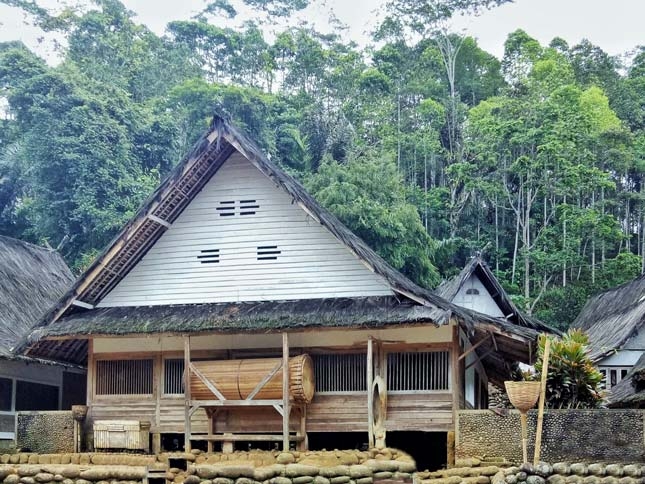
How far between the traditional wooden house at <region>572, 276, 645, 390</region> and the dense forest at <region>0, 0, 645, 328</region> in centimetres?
670

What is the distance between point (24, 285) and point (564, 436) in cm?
1468

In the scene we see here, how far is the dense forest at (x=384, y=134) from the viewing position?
1422 inches

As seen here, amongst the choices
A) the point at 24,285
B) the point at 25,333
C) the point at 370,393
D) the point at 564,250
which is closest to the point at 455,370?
the point at 370,393

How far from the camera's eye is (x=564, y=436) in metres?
14.7

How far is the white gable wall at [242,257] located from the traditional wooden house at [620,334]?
14.8m

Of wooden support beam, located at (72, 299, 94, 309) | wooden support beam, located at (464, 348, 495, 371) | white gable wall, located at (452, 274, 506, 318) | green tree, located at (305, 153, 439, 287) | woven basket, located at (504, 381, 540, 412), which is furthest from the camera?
green tree, located at (305, 153, 439, 287)

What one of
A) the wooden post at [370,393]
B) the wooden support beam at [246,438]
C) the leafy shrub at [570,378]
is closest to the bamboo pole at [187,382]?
the wooden support beam at [246,438]

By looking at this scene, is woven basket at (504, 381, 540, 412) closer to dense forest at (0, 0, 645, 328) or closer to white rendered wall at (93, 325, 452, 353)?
white rendered wall at (93, 325, 452, 353)

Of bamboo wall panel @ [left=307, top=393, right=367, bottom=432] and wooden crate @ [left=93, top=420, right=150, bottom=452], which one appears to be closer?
bamboo wall panel @ [left=307, top=393, right=367, bottom=432]

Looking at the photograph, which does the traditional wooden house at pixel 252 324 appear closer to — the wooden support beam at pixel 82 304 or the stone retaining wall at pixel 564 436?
the wooden support beam at pixel 82 304

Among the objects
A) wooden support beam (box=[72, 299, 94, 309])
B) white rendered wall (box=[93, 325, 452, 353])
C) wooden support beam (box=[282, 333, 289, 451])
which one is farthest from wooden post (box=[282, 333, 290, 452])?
wooden support beam (box=[72, 299, 94, 309])

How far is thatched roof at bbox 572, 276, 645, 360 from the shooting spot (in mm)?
29047

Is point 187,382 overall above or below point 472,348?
below

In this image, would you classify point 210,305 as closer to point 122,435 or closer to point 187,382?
point 187,382
